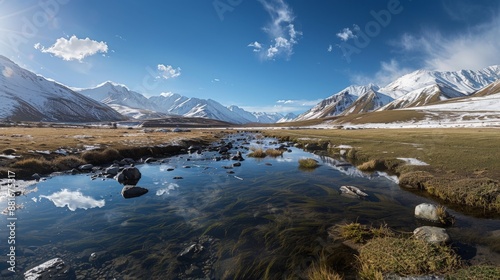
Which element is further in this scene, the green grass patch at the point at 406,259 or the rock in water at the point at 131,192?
the rock in water at the point at 131,192

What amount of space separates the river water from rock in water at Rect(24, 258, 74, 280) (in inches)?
10.2

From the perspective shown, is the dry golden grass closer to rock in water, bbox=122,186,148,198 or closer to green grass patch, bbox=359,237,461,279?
rock in water, bbox=122,186,148,198

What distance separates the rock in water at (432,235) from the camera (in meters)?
10.7

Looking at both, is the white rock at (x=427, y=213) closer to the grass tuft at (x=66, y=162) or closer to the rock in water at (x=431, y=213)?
the rock in water at (x=431, y=213)

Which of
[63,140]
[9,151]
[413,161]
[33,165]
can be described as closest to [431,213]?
[413,161]

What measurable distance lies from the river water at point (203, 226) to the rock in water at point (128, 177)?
79 centimetres

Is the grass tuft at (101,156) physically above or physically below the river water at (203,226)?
above

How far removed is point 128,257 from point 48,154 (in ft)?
94.4

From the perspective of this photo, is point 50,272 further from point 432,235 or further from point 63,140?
point 63,140

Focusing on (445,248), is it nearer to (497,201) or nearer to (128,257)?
(497,201)

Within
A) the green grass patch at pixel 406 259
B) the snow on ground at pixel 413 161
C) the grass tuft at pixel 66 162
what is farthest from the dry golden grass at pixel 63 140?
the snow on ground at pixel 413 161

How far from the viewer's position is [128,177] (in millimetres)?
24469

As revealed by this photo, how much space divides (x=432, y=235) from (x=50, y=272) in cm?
1745

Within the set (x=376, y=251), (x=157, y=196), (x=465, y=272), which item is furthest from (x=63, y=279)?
(x=465, y=272)
